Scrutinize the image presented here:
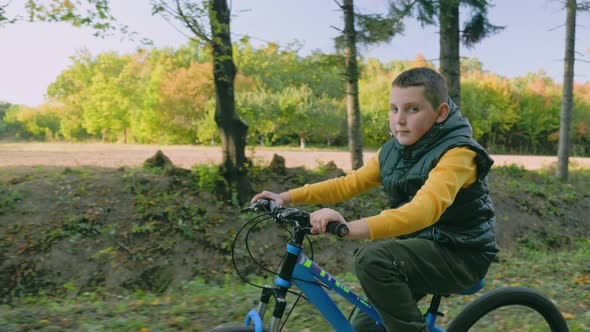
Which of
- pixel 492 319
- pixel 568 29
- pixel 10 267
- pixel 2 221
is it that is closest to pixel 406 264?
pixel 492 319

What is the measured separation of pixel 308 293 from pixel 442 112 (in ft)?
3.90

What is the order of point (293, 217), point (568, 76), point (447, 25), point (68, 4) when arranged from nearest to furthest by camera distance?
point (293, 217) < point (68, 4) < point (447, 25) < point (568, 76)

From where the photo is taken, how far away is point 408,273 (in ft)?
7.48

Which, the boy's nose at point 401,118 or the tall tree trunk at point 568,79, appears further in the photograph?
the tall tree trunk at point 568,79

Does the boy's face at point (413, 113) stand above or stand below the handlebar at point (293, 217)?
above

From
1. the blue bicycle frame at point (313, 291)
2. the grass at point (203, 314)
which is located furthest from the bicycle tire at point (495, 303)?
the blue bicycle frame at point (313, 291)

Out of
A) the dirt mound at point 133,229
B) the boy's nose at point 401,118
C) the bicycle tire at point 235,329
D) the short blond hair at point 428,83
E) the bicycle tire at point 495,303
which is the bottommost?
the dirt mound at point 133,229

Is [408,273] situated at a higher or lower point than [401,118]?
lower

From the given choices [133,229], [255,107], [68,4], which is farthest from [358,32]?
[255,107]

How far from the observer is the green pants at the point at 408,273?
7.24 ft

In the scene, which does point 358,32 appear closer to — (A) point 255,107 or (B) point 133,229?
(B) point 133,229

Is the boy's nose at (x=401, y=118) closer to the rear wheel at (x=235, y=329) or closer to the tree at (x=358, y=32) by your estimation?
the rear wheel at (x=235, y=329)

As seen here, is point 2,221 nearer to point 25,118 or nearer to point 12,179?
point 12,179

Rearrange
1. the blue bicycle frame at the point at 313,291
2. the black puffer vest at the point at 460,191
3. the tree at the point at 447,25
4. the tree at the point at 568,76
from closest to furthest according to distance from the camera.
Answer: the blue bicycle frame at the point at 313,291 → the black puffer vest at the point at 460,191 → the tree at the point at 447,25 → the tree at the point at 568,76
